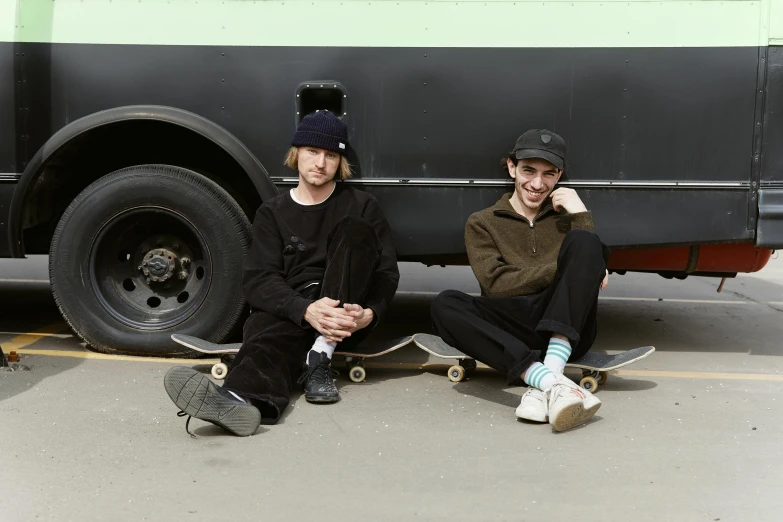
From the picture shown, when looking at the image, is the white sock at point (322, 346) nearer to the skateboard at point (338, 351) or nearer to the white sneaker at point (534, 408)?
the skateboard at point (338, 351)

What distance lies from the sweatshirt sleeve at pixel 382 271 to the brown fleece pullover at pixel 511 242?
1.24ft

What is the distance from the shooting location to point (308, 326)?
4.33m

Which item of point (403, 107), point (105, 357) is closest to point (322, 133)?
point (403, 107)

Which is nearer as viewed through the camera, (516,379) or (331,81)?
(516,379)

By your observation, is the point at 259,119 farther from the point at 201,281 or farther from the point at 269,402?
the point at 269,402

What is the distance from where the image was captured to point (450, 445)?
3674mm

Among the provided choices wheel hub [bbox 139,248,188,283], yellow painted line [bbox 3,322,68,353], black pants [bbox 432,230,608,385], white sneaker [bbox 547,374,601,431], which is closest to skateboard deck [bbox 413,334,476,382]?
black pants [bbox 432,230,608,385]

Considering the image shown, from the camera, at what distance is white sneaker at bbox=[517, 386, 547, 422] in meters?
3.91

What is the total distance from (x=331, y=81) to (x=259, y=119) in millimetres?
415

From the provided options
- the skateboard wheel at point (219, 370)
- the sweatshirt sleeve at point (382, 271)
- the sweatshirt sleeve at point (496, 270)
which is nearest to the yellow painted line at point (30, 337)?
the skateboard wheel at point (219, 370)

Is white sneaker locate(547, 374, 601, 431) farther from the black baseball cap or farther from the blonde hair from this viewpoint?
the blonde hair

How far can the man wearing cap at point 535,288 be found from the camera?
4.01 m

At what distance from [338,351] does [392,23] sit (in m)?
1.63

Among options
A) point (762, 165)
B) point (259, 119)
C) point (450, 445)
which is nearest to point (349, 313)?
point (450, 445)
